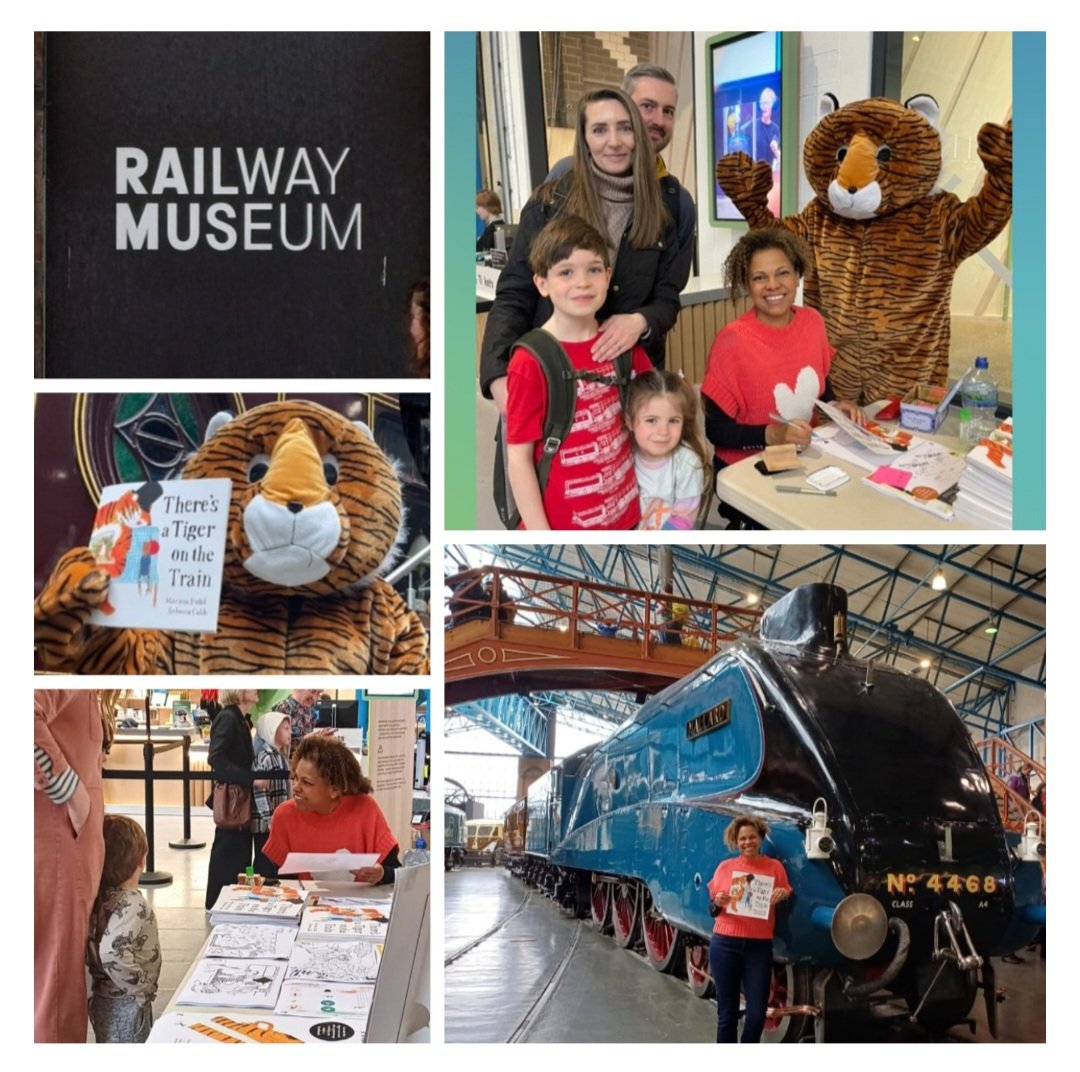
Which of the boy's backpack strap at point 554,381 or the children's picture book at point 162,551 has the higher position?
the boy's backpack strap at point 554,381

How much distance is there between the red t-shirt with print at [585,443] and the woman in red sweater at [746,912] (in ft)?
2.58

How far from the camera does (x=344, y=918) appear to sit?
3.24 m

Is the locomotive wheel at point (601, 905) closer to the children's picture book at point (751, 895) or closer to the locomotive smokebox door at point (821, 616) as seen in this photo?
the children's picture book at point (751, 895)

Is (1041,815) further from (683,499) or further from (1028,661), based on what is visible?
(683,499)

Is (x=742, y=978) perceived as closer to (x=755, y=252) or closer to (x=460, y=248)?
(x=755, y=252)

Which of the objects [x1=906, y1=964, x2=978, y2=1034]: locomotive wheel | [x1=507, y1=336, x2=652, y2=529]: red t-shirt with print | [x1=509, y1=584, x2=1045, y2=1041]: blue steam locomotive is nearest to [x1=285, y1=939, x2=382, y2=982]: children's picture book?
[x1=509, y1=584, x2=1045, y2=1041]: blue steam locomotive

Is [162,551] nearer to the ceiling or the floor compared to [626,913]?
nearer to the ceiling

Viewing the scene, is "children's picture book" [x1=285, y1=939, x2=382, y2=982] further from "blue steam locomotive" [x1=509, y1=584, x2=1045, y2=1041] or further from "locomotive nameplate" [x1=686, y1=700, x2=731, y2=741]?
"locomotive nameplate" [x1=686, y1=700, x2=731, y2=741]

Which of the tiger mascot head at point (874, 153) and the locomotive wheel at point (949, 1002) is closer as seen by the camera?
the locomotive wheel at point (949, 1002)

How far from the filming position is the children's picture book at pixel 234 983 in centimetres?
321

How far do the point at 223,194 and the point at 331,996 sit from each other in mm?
1942

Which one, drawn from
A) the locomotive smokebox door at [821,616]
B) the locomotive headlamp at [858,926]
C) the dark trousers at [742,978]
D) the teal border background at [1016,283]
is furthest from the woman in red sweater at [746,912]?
the teal border background at [1016,283]

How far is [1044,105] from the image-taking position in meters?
3.27

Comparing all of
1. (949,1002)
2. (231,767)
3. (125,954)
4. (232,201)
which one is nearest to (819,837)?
(949,1002)
